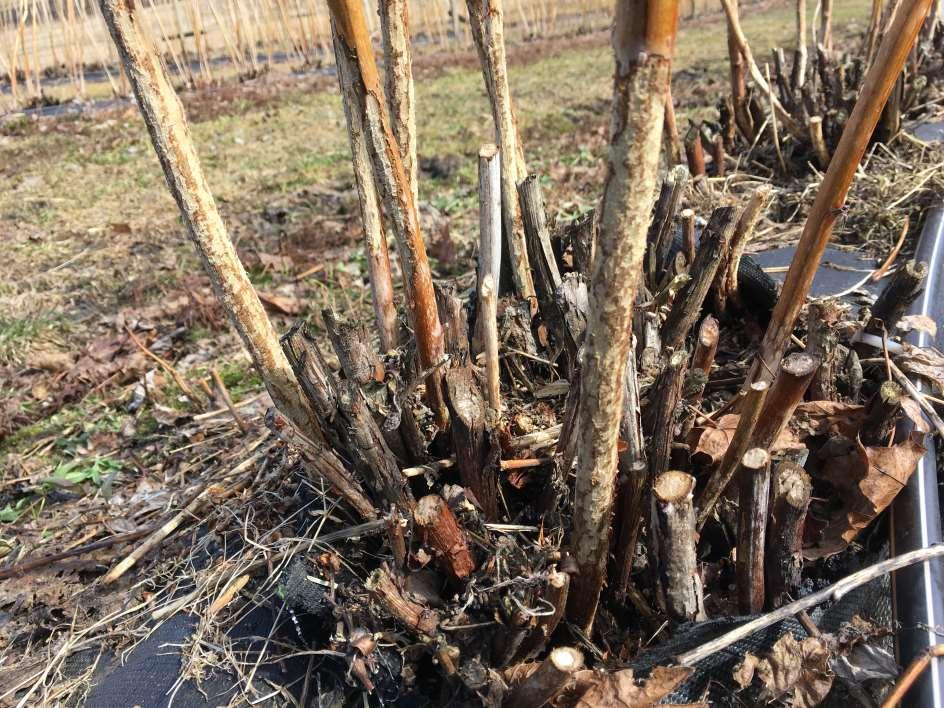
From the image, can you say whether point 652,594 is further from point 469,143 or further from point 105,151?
point 105,151

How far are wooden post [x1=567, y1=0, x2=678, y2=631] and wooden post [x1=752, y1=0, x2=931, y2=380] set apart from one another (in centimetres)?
67

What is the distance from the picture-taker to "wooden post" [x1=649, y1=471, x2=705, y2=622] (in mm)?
1101

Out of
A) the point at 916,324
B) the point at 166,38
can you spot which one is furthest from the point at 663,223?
the point at 166,38

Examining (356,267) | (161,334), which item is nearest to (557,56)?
(356,267)

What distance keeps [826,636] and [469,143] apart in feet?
23.5

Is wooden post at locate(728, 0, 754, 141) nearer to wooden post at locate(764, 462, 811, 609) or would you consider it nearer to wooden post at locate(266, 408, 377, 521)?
wooden post at locate(764, 462, 811, 609)

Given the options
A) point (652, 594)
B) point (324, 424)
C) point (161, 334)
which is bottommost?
point (161, 334)

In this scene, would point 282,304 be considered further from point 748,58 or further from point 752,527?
point 752,527

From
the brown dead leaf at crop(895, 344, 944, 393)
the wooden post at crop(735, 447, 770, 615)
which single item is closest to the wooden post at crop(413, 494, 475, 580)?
the wooden post at crop(735, 447, 770, 615)

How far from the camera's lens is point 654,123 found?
75 cm

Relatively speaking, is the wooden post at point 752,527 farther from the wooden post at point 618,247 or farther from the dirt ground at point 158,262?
the dirt ground at point 158,262

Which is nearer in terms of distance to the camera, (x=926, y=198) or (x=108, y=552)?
(x=108, y=552)

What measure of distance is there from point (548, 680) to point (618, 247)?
721mm

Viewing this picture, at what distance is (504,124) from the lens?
1.82 m
